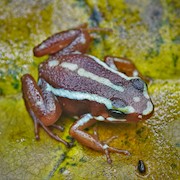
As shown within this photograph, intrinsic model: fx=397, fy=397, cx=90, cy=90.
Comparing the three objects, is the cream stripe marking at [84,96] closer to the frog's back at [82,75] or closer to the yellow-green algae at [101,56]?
the frog's back at [82,75]

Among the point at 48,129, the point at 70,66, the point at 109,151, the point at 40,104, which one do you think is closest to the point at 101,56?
the point at 70,66

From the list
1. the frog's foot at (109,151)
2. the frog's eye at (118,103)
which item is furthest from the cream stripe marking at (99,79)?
the frog's foot at (109,151)

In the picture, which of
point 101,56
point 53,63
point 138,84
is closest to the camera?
point 138,84

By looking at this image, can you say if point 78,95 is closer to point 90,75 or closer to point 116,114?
point 90,75

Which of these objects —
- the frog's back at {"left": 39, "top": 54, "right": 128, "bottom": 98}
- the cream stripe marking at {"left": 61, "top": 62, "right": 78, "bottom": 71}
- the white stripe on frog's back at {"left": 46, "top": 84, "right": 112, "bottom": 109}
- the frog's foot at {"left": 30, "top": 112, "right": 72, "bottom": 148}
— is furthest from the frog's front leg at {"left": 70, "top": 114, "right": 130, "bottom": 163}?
the cream stripe marking at {"left": 61, "top": 62, "right": 78, "bottom": 71}

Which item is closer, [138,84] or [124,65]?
[138,84]

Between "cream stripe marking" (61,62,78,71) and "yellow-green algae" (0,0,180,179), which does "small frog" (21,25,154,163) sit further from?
"yellow-green algae" (0,0,180,179)

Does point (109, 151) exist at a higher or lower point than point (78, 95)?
lower

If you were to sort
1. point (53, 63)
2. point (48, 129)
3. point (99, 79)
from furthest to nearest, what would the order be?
point (53, 63), point (48, 129), point (99, 79)
